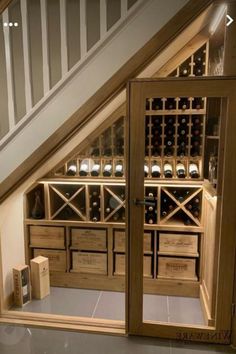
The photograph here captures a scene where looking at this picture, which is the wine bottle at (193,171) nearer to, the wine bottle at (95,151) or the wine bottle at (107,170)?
the wine bottle at (107,170)

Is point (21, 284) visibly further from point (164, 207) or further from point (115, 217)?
point (164, 207)

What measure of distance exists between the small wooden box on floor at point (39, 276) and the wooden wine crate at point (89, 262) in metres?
0.29

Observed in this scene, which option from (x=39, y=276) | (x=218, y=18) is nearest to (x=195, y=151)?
(x=218, y=18)

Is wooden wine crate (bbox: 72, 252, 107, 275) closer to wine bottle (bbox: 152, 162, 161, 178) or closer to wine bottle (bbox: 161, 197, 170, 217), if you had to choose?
wine bottle (bbox: 161, 197, 170, 217)

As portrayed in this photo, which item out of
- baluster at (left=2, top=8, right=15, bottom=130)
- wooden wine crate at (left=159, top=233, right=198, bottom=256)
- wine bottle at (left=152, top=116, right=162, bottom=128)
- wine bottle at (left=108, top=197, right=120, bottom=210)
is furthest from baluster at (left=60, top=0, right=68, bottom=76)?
wooden wine crate at (left=159, top=233, right=198, bottom=256)

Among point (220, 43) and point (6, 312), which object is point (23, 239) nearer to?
point (6, 312)

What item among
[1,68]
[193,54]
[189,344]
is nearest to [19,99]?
[1,68]

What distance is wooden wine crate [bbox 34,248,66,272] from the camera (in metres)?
2.71

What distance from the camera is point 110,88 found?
1.74 m

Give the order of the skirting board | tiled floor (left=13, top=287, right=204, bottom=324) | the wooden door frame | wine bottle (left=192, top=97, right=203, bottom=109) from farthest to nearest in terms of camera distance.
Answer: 1. wine bottle (left=192, top=97, right=203, bottom=109)
2. tiled floor (left=13, top=287, right=204, bottom=324)
3. the skirting board
4. the wooden door frame

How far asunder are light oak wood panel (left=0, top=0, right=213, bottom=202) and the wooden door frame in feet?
0.34

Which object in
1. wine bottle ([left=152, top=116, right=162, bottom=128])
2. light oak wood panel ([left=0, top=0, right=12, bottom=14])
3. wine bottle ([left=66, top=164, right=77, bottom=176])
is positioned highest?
light oak wood panel ([left=0, top=0, right=12, bottom=14])

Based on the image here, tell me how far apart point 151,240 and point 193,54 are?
1634mm

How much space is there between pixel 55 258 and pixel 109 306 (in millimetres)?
692
